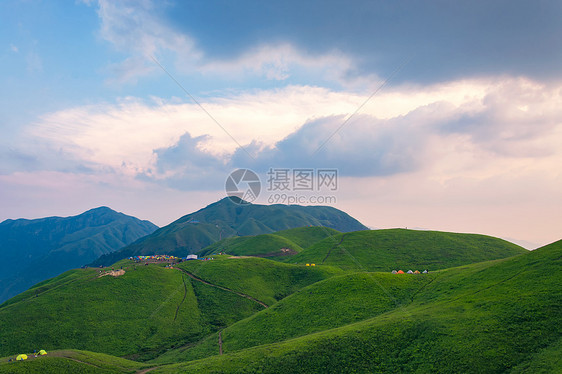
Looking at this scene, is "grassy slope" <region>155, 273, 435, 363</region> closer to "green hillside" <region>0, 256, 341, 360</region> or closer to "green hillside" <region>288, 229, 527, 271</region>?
"green hillside" <region>0, 256, 341, 360</region>

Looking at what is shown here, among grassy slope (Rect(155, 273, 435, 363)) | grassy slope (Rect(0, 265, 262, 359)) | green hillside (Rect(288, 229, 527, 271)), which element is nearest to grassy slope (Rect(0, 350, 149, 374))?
grassy slope (Rect(155, 273, 435, 363))

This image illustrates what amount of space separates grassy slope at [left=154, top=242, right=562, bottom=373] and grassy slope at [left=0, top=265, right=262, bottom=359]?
32.9m

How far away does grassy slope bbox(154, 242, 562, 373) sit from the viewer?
1409 inches

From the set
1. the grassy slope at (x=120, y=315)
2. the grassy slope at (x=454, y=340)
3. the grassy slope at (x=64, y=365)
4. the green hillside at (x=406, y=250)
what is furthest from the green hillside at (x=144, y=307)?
the grassy slope at (x=454, y=340)

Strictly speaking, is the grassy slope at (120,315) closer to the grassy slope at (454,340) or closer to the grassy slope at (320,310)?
the grassy slope at (320,310)

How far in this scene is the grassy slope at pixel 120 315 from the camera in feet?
232

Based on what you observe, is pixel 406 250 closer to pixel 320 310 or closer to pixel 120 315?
pixel 320 310

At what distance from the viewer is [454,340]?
131ft

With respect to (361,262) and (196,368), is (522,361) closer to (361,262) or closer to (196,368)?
(196,368)

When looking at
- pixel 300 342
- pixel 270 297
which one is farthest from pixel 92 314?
pixel 300 342

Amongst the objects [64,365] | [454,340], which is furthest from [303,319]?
[64,365]

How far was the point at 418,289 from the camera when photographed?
70062 mm

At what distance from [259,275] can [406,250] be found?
232 ft

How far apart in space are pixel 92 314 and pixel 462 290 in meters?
89.1
